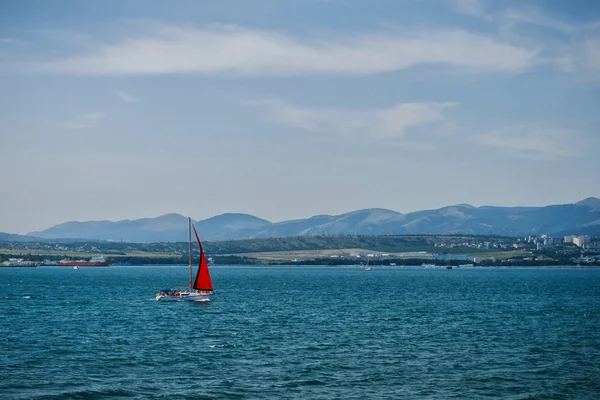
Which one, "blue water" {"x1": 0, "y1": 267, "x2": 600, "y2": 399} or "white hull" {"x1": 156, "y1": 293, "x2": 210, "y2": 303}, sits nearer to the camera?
"blue water" {"x1": 0, "y1": 267, "x2": 600, "y2": 399}

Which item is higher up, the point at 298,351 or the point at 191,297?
the point at 191,297

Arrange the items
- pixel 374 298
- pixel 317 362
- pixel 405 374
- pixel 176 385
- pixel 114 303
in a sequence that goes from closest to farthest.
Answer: pixel 176 385 → pixel 405 374 → pixel 317 362 → pixel 114 303 → pixel 374 298

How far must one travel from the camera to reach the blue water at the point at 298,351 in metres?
48.5

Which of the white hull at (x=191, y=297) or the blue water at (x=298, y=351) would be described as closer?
the blue water at (x=298, y=351)

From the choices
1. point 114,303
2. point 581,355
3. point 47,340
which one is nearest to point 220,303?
point 114,303

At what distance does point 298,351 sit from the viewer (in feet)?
207

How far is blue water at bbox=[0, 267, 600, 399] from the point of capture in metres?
48.5

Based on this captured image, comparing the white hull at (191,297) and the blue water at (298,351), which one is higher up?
the white hull at (191,297)

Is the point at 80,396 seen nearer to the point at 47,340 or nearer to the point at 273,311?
the point at 47,340

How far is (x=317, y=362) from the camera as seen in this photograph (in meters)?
57.6

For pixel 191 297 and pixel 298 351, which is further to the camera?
pixel 191 297

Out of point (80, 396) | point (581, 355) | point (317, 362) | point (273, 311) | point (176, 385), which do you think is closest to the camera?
point (80, 396)

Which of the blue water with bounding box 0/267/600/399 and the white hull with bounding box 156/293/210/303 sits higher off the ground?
the white hull with bounding box 156/293/210/303

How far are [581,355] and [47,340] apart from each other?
45361mm
